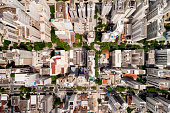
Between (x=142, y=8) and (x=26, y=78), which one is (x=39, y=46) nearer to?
(x=26, y=78)

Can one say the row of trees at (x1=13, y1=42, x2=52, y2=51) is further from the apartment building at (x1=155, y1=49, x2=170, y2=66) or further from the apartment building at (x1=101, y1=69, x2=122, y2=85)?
the apartment building at (x1=155, y1=49, x2=170, y2=66)

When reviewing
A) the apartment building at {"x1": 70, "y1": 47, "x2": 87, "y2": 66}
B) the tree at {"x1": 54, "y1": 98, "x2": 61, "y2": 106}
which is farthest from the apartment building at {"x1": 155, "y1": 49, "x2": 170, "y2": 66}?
the tree at {"x1": 54, "y1": 98, "x2": 61, "y2": 106}

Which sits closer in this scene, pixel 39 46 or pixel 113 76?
pixel 113 76

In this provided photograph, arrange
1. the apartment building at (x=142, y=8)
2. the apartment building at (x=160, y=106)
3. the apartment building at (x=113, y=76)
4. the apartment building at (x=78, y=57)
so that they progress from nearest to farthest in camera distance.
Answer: the apartment building at (x=142, y=8)
the apartment building at (x=160, y=106)
the apartment building at (x=113, y=76)
the apartment building at (x=78, y=57)

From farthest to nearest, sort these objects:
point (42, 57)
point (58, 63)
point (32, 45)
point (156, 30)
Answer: point (32, 45), point (42, 57), point (58, 63), point (156, 30)

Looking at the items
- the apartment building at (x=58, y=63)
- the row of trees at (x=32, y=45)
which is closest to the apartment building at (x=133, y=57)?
the apartment building at (x=58, y=63)

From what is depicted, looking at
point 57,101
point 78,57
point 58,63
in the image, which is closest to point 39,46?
point 58,63

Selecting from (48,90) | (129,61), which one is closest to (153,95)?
(129,61)

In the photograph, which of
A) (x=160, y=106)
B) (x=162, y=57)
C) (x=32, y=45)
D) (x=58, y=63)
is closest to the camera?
(x=58, y=63)

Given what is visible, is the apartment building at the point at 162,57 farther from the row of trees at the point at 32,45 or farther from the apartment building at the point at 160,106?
the row of trees at the point at 32,45

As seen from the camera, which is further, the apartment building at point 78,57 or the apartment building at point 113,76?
the apartment building at point 78,57

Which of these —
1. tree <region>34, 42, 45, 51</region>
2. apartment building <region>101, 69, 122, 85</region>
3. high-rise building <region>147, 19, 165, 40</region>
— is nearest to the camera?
high-rise building <region>147, 19, 165, 40</region>

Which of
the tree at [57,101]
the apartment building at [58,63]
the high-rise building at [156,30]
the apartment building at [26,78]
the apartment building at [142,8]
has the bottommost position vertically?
the tree at [57,101]
